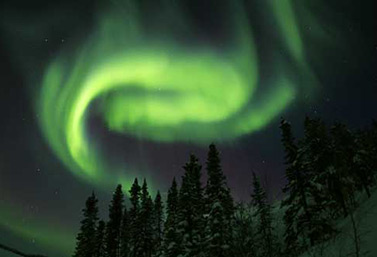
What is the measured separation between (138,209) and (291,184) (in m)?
31.1

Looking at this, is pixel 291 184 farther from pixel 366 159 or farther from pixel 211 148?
pixel 366 159

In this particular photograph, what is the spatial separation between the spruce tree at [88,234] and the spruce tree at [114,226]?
3366mm

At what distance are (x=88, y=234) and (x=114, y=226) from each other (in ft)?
20.6

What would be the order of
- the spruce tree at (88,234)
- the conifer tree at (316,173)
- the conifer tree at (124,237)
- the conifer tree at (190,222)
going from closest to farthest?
the conifer tree at (316,173) < the conifer tree at (190,222) < the spruce tree at (88,234) < the conifer tree at (124,237)

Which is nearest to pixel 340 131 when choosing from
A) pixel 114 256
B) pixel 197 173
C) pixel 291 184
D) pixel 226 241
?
pixel 291 184

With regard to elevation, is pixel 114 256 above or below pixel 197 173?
below

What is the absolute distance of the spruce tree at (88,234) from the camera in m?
48.0

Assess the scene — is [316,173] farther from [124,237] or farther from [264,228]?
[124,237]

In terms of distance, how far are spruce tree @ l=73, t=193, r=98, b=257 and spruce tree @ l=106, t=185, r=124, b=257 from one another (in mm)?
3366

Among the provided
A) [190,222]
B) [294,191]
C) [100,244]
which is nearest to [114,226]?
[100,244]

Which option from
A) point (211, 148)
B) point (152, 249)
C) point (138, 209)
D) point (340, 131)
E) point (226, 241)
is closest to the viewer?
point (226, 241)

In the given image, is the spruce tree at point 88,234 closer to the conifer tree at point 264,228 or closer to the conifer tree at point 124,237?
the conifer tree at point 124,237

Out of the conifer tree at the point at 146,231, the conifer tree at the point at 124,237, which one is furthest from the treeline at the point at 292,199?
the conifer tree at the point at 124,237

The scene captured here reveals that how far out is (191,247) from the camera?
32.9 m
